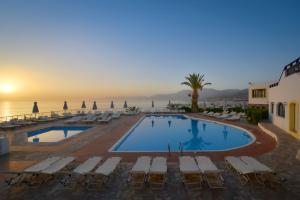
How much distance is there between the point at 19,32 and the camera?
14.7 m

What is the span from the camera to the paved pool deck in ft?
16.1

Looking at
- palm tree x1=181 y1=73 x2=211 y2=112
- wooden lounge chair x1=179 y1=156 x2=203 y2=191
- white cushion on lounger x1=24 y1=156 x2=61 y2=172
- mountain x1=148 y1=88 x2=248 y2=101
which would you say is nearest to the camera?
wooden lounge chair x1=179 y1=156 x2=203 y2=191

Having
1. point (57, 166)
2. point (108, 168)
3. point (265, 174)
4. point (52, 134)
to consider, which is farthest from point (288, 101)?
point (52, 134)

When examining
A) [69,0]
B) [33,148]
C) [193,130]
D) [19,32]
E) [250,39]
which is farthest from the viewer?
[250,39]

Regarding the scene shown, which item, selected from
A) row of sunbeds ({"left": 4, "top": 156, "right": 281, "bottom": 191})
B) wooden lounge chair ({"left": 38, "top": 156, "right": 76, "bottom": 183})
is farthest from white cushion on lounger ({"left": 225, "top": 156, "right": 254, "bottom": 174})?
wooden lounge chair ({"left": 38, "top": 156, "right": 76, "bottom": 183})

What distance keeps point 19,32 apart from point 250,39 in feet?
59.5

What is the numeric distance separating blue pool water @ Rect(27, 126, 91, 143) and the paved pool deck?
183 cm

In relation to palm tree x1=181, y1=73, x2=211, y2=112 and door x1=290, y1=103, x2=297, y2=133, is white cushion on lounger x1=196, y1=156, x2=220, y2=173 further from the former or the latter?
palm tree x1=181, y1=73, x2=211, y2=112

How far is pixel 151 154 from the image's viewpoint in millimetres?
8422

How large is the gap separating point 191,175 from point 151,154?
8.64ft

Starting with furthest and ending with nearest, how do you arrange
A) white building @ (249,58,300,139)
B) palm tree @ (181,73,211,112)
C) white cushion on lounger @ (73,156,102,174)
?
palm tree @ (181,73,211,112) → white building @ (249,58,300,139) → white cushion on lounger @ (73,156,102,174)

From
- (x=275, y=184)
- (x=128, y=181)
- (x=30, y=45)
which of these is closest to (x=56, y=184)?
(x=128, y=181)

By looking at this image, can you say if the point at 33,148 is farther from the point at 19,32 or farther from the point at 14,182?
the point at 19,32

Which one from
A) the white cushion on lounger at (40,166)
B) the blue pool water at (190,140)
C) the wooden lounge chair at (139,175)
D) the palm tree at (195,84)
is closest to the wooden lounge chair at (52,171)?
the white cushion on lounger at (40,166)
